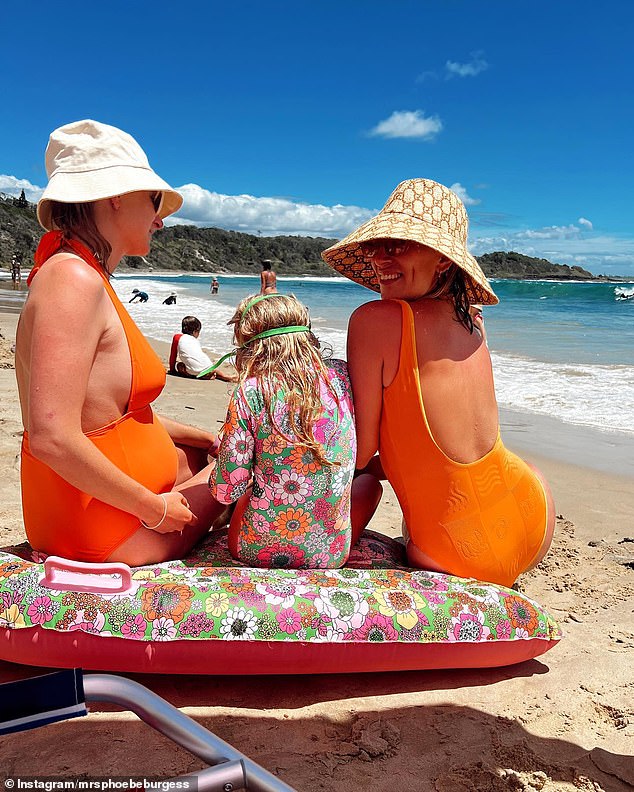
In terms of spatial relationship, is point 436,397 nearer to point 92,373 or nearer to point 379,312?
point 379,312

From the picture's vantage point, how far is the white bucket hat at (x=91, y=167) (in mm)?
2385

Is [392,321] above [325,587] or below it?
above

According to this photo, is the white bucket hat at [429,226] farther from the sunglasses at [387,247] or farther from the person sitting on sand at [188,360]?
the person sitting on sand at [188,360]

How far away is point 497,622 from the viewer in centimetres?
269

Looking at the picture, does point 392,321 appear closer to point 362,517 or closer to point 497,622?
point 362,517

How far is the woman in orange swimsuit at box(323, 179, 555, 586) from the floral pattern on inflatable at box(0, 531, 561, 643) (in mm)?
206

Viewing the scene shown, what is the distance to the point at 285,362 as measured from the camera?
260 cm

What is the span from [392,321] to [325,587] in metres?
1.03

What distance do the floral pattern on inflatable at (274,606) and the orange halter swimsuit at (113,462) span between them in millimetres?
152

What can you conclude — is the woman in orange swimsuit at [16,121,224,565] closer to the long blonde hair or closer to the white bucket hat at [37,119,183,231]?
the white bucket hat at [37,119,183,231]

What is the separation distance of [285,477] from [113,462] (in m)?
0.62

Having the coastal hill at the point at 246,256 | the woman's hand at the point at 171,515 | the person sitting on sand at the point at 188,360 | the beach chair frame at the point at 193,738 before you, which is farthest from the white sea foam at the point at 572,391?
the coastal hill at the point at 246,256

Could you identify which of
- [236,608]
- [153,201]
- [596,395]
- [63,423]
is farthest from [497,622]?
[596,395]

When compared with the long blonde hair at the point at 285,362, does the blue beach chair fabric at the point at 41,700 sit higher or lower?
lower
